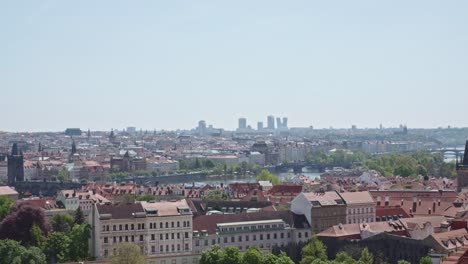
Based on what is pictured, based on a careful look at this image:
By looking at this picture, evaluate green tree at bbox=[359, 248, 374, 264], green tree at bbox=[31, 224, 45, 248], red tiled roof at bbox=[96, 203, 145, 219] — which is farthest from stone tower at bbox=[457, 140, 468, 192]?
green tree at bbox=[31, 224, 45, 248]

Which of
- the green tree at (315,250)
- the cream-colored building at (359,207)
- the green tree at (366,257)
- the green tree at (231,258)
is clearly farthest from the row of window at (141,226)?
the cream-colored building at (359,207)

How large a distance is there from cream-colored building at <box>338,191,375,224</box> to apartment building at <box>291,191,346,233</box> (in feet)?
2.19

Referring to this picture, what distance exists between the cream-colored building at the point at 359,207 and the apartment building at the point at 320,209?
67 centimetres

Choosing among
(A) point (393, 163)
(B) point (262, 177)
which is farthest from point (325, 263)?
(A) point (393, 163)

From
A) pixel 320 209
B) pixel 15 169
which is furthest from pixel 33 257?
pixel 15 169

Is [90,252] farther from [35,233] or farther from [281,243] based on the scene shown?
[281,243]

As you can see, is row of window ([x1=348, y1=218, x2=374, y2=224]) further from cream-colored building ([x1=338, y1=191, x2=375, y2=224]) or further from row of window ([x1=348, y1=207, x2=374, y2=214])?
row of window ([x1=348, y1=207, x2=374, y2=214])

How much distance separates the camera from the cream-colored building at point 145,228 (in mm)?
54500

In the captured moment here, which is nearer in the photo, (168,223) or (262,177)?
(168,223)

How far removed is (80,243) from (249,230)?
A: 34.9ft

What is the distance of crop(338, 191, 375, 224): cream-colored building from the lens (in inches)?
2608

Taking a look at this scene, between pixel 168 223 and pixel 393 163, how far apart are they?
369ft

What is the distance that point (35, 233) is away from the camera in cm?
5800

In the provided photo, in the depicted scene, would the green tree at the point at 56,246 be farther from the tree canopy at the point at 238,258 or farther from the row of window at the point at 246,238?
the tree canopy at the point at 238,258
